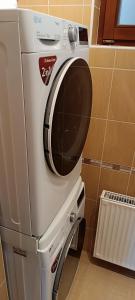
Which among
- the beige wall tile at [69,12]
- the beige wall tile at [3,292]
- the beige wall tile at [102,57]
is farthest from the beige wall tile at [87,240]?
the beige wall tile at [69,12]

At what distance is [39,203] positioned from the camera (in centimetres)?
80

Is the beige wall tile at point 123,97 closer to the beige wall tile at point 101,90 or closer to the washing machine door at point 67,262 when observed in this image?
the beige wall tile at point 101,90

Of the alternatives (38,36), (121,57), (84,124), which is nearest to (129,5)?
(121,57)

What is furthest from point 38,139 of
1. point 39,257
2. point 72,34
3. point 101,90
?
point 101,90

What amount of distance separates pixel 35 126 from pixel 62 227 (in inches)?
21.2

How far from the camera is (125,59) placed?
115 centimetres

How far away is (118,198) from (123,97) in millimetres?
579

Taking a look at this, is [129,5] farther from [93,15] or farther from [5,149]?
[5,149]

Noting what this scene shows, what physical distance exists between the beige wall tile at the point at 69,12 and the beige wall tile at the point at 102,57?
18 cm

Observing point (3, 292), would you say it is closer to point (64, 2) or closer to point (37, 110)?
point (37, 110)

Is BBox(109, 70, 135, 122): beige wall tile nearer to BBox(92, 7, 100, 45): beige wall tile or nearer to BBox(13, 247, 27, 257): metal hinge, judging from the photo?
BBox(92, 7, 100, 45): beige wall tile

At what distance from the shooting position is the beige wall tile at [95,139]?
1323mm

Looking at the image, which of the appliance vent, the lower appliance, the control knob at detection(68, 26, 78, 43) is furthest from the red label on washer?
the appliance vent

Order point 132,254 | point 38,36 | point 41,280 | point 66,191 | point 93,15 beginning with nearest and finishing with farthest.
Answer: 1. point 38,36
2. point 41,280
3. point 66,191
4. point 93,15
5. point 132,254
